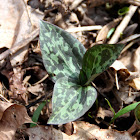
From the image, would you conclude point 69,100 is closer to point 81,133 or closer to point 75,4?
point 81,133

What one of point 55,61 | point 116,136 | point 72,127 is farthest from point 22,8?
point 116,136

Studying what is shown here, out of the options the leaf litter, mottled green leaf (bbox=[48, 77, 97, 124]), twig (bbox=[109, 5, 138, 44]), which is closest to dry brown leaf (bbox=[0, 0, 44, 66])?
the leaf litter

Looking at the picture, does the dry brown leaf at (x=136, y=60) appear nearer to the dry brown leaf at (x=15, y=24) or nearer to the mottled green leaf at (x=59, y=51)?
the mottled green leaf at (x=59, y=51)

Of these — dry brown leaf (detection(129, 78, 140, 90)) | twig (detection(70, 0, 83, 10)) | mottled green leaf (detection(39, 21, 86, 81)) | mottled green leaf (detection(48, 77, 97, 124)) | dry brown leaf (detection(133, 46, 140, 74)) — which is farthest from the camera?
twig (detection(70, 0, 83, 10))

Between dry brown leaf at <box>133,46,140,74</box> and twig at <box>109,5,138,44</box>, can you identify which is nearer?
dry brown leaf at <box>133,46,140,74</box>

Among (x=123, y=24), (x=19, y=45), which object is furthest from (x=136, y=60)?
(x=19, y=45)

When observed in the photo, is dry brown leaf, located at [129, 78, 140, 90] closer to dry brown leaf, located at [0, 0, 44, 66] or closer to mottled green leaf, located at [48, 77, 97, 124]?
mottled green leaf, located at [48, 77, 97, 124]
